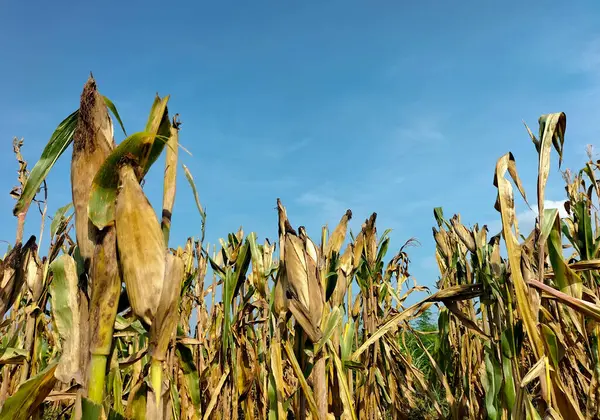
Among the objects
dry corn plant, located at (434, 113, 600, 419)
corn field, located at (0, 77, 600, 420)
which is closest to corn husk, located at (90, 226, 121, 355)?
corn field, located at (0, 77, 600, 420)

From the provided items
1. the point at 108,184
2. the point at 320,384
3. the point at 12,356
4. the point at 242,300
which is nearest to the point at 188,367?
the point at 320,384

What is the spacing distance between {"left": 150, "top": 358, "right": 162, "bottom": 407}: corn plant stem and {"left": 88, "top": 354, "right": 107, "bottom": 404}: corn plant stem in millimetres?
120

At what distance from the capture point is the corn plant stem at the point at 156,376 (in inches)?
47.4

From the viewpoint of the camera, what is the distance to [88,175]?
1224 millimetres

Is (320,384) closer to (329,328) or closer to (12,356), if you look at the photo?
(329,328)

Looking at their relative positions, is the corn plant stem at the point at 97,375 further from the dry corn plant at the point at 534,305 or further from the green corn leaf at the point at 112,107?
the dry corn plant at the point at 534,305

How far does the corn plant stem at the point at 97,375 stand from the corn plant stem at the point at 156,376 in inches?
4.7

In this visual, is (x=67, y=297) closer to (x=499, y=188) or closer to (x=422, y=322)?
(x=499, y=188)

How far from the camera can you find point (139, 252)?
115 centimetres

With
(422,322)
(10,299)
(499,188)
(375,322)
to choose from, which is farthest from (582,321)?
(422,322)

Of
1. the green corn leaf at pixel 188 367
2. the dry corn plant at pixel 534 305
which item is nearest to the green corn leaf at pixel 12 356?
the green corn leaf at pixel 188 367

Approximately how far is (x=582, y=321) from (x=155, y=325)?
1.81 metres

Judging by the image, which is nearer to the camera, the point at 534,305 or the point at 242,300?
the point at 534,305

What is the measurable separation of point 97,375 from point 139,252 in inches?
11.3
